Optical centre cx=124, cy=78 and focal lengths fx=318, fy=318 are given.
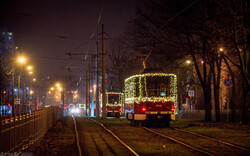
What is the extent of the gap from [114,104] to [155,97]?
787 inches

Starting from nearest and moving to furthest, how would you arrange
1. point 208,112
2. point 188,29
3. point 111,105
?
point 188,29
point 208,112
point 111,105

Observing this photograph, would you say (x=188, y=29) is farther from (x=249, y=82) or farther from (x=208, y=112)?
(x=208, y=112)

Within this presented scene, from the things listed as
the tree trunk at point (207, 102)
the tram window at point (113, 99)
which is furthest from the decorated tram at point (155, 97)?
the tram window at point (113, 99)

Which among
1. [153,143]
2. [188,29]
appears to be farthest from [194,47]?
[153,143]

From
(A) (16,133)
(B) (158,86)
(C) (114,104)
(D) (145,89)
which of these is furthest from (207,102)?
(A) (16,133)

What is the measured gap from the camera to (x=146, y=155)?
9.77 meters

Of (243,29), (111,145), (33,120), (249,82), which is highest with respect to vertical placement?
(243,29)

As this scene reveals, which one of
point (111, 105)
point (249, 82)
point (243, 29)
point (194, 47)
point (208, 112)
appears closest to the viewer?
point (243, 29)

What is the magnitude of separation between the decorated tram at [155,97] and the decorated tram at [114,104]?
19120 millimetres

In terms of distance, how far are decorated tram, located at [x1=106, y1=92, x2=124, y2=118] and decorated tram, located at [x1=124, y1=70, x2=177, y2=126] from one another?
19120 mm

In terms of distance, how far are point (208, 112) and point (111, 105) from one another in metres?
15.7

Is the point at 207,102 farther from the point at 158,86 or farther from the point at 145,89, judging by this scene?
the point at 145,89

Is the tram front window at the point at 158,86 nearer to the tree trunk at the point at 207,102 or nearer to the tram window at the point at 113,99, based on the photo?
the tree trunk at the point at 207,102

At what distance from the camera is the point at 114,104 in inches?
1567
